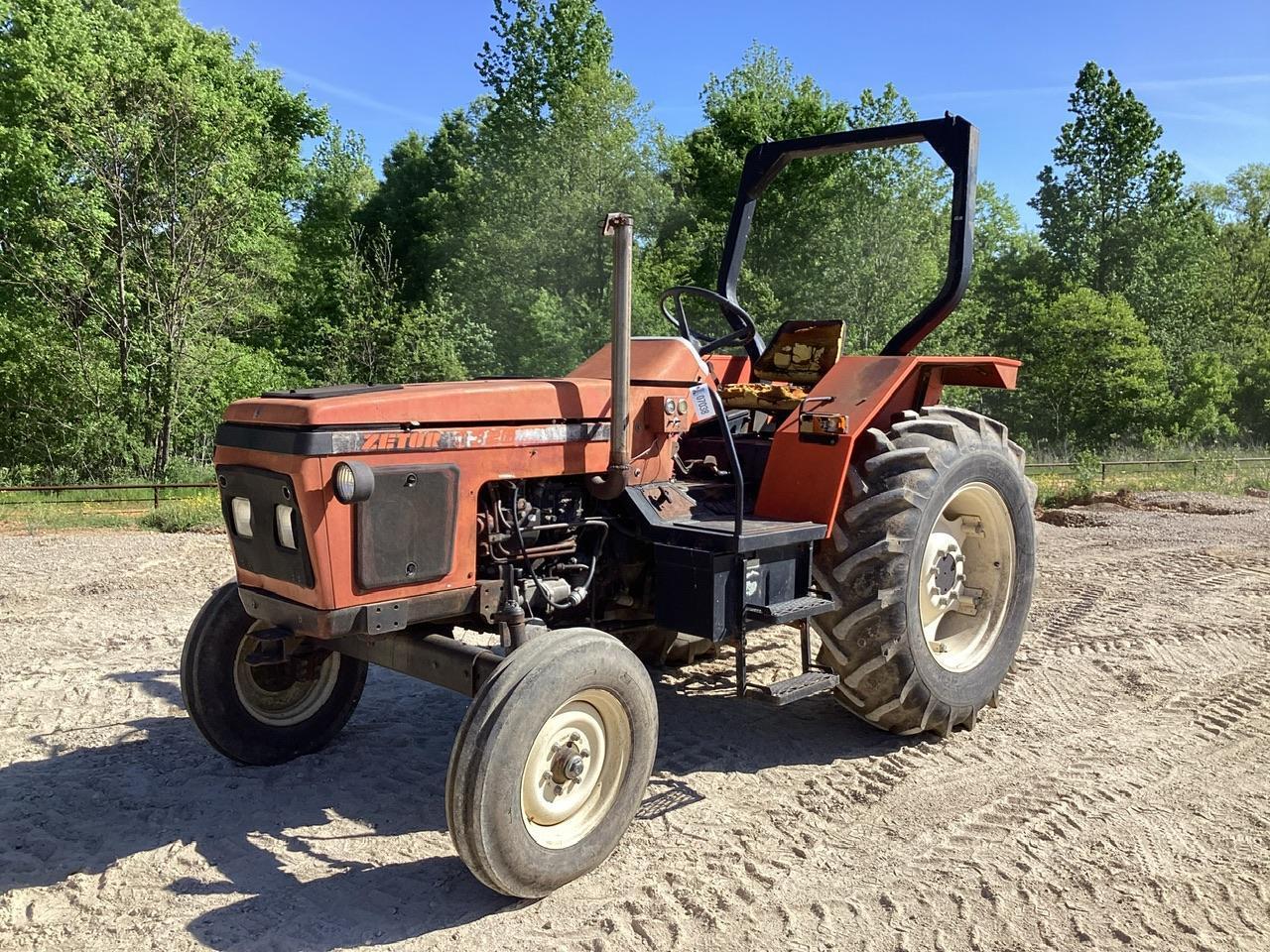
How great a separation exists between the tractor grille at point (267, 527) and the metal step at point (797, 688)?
170 centimetres

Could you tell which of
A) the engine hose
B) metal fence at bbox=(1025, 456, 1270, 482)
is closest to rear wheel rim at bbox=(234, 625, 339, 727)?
the engine hose

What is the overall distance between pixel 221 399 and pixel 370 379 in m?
3.02

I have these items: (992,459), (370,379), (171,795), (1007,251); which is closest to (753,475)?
(992,459)

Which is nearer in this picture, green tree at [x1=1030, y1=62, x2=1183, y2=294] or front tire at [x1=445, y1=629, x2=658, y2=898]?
front tire at [x1=445, y1=629, x2=658, y2=898]

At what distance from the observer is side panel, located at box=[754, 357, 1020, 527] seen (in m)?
4.00

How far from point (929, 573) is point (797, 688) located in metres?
1.09

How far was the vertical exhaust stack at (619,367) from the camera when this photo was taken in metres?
3.24

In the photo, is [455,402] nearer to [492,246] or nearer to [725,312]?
[725,312]

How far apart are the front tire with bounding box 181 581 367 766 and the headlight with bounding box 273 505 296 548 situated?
0.77 m

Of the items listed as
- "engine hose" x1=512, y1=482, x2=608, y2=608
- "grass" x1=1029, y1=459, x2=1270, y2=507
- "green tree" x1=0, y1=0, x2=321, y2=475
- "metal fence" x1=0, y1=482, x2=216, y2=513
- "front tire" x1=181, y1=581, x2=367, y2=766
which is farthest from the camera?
"green tree" x1=0, y1=0, x2=321, y2=475

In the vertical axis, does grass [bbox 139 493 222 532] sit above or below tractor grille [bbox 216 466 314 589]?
below

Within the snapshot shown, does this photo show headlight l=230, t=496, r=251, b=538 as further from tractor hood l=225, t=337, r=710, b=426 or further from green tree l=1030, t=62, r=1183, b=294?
green tree l=1030, t=62, r=1183, b=294

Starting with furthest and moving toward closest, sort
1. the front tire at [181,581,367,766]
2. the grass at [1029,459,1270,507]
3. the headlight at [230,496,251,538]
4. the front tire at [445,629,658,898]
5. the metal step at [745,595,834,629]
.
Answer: the grass at [1029,459,1270,507] < the front tire at [181,581,367,766] < the metal step at [745,595,834,629] < the headlight at [230,496,251,538] < the front tire at [445,629,658,898]

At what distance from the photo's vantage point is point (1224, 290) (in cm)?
3381
